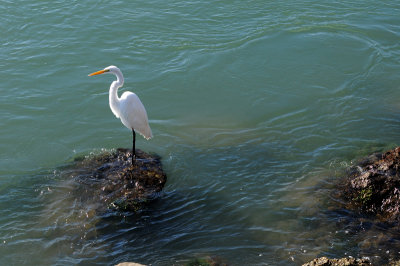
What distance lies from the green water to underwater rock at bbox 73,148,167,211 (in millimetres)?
223

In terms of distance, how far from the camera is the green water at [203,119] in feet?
24.8

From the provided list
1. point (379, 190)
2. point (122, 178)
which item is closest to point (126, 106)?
point (122, 178)

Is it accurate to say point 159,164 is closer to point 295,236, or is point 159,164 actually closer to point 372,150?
point 295,236

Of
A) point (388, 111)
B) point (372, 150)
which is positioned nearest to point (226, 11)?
point (388, 111)

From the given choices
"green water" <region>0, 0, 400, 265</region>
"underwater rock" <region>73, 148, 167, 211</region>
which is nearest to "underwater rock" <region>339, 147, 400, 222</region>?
"green water" <region>0, 0, 400, 265</region>

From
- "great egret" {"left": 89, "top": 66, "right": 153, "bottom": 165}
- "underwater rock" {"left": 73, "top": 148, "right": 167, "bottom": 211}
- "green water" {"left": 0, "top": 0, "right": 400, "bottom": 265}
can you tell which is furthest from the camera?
"great egret" {"left": 89, "top": 66, "right": 153, "bottom": 165}

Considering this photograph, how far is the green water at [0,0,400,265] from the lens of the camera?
24.8 feet

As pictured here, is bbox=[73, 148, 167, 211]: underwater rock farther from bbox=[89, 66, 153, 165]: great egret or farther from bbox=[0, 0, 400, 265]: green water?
bbox=[89, 66, 153, 165]: great egret

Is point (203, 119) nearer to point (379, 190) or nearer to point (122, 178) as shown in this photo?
point (122, 178)

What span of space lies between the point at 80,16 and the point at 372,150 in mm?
9265

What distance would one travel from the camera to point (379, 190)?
7.77m

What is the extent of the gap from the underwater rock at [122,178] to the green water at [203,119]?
223 millimetres

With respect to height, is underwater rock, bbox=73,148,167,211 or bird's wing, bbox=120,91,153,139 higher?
bird's wing, bbox=120,91,153,139

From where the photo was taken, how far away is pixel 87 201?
27.5ft
